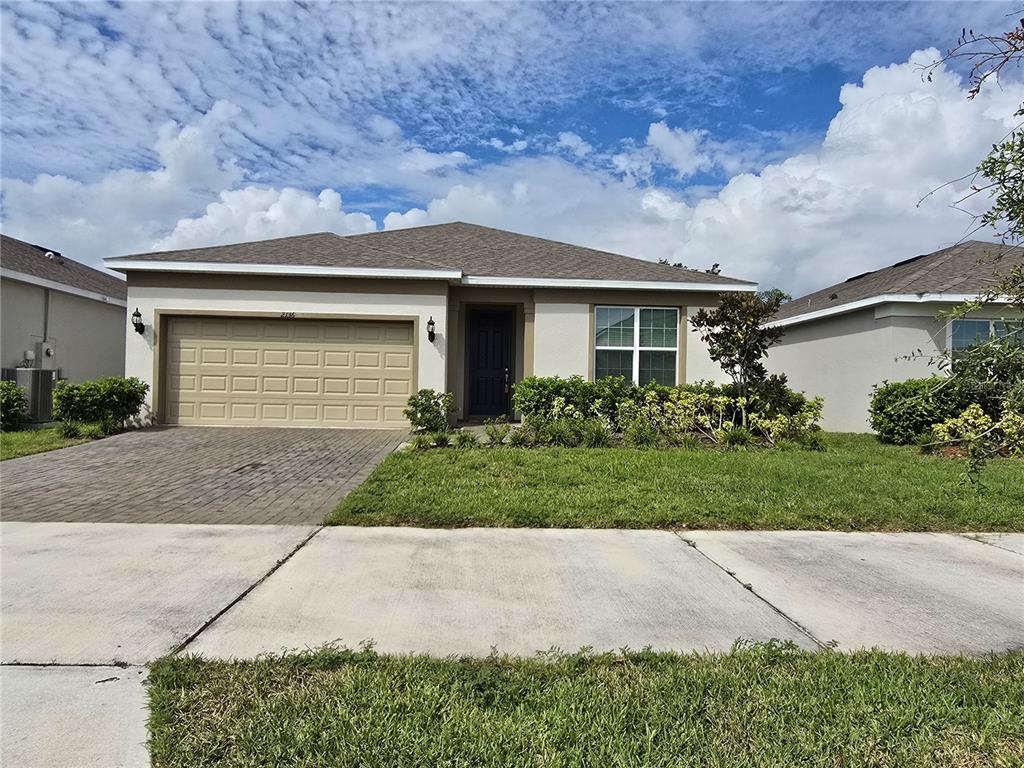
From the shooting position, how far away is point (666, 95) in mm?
10266

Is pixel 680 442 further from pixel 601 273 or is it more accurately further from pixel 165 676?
pixel 165 676

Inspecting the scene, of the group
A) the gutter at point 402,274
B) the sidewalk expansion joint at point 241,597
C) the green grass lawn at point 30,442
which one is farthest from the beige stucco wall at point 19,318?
the sidewalk expansion joint at point 241,597

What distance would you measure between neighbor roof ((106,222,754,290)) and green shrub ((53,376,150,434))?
8.50 feet

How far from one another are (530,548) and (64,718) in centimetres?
336

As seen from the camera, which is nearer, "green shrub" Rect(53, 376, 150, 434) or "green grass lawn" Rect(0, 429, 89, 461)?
"green grass lawn" Rect(0, 429, 89, 461)

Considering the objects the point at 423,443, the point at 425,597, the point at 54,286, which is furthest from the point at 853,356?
the point at 54,286

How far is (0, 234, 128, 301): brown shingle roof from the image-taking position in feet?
50.2

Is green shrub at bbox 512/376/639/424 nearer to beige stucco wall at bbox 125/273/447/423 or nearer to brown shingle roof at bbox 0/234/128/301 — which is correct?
beige stucco wall at bbox 125/273/447/423

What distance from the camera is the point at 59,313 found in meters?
16.3

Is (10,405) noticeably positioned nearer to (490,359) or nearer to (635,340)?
(490,359)

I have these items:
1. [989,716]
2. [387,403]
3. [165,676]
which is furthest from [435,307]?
[989,716]

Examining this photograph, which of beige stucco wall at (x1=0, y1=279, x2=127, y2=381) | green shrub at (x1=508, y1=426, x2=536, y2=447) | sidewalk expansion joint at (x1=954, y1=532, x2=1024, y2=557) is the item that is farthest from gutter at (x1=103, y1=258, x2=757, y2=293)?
sidewalk expansion joint at (x1=954, y1=532, x2=1024, y2=557)

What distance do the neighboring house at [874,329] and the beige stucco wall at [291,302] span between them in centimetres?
845

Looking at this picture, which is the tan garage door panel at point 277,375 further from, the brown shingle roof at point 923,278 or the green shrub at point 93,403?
the brown shingle roof at point 923,278
